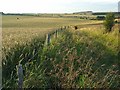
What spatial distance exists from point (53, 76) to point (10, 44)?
2010 mm

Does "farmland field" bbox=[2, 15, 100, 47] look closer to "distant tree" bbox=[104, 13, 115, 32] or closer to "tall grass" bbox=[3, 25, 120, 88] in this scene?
"tall grass" bbox=[3, 25, 120, 88]

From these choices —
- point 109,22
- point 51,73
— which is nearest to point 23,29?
point 109,22

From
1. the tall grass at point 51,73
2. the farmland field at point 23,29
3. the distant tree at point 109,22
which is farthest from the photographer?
the distant tree at point 109,22

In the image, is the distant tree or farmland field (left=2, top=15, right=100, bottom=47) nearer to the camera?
farmland field (left=2, top=15, right=100, bottom=47)

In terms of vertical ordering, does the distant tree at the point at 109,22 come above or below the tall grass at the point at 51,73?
above

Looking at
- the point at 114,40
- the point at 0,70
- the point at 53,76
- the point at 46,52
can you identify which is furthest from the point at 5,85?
the point at 114,40

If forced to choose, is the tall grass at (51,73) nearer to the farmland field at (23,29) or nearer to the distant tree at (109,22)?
the farmland field at (23,29)

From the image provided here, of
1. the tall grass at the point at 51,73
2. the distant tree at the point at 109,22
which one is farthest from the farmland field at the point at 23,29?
the distant tree at the point at 109,22

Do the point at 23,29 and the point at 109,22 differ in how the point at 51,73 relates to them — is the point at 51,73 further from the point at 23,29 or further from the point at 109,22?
the point at 109,22

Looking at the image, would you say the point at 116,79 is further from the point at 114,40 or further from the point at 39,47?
the point at 114,40

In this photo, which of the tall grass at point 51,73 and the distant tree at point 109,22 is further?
the distant tree at point 109,22

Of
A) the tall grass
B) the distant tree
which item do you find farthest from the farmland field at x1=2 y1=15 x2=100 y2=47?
the distant tree

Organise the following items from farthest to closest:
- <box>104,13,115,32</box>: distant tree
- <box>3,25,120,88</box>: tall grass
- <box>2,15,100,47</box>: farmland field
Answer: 1. <box>104,13,115,32</box>: distant tree
2. <box>2,15,100,47</box>: farmland field
3. <box>3,25,120,88</box>: tall grass

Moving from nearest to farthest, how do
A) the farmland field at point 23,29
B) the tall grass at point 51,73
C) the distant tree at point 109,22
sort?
the tall grass at point 51,73 < the farmland field at point 23,29 < the distant tree at point 109,22
